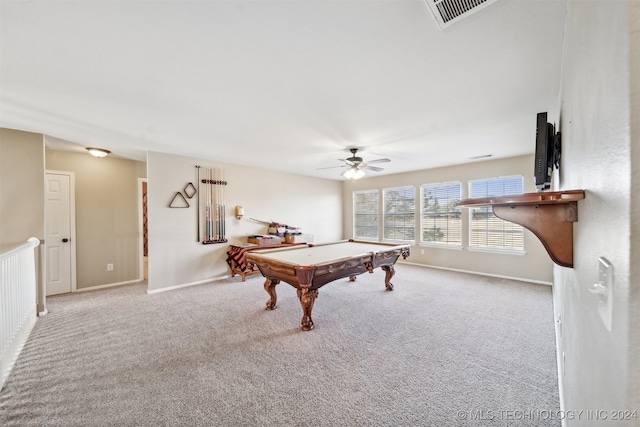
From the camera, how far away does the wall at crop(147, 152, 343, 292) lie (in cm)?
445

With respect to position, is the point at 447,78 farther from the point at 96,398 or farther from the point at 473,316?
the point at 96,398

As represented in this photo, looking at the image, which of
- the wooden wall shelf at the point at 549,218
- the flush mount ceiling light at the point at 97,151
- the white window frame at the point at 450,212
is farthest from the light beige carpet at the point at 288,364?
the flush mount ceiling light at the point at 97,151

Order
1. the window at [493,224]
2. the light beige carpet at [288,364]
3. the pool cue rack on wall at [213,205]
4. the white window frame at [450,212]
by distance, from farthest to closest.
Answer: the white window frame at [450,212], the pool cue rack on wall at [213,205], the window at [493,224], the light beige carpet at [288,364]

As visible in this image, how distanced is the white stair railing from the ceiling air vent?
3725 millimetres

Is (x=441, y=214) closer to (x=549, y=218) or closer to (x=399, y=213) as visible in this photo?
(x=399, y=213)

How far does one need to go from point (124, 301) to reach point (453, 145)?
5.65 metres

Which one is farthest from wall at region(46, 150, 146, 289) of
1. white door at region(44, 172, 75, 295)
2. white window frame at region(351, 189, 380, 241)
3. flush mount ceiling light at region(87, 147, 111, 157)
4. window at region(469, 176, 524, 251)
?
window at region(469, 176, 524, 251)

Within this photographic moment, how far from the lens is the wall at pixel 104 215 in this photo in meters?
4.48

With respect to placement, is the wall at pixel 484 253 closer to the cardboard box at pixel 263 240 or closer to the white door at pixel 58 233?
the cardboard box at pixel 263 240

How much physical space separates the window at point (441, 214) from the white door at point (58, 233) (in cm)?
706

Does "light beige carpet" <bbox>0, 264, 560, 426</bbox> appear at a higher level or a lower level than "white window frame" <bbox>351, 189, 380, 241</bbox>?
lower

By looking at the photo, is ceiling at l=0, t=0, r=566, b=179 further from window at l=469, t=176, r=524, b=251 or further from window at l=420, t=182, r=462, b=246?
window at l=420, t=182, r=462, b=246

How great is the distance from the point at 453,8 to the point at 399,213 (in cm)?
564

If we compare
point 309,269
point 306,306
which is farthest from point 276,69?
point 306,306
